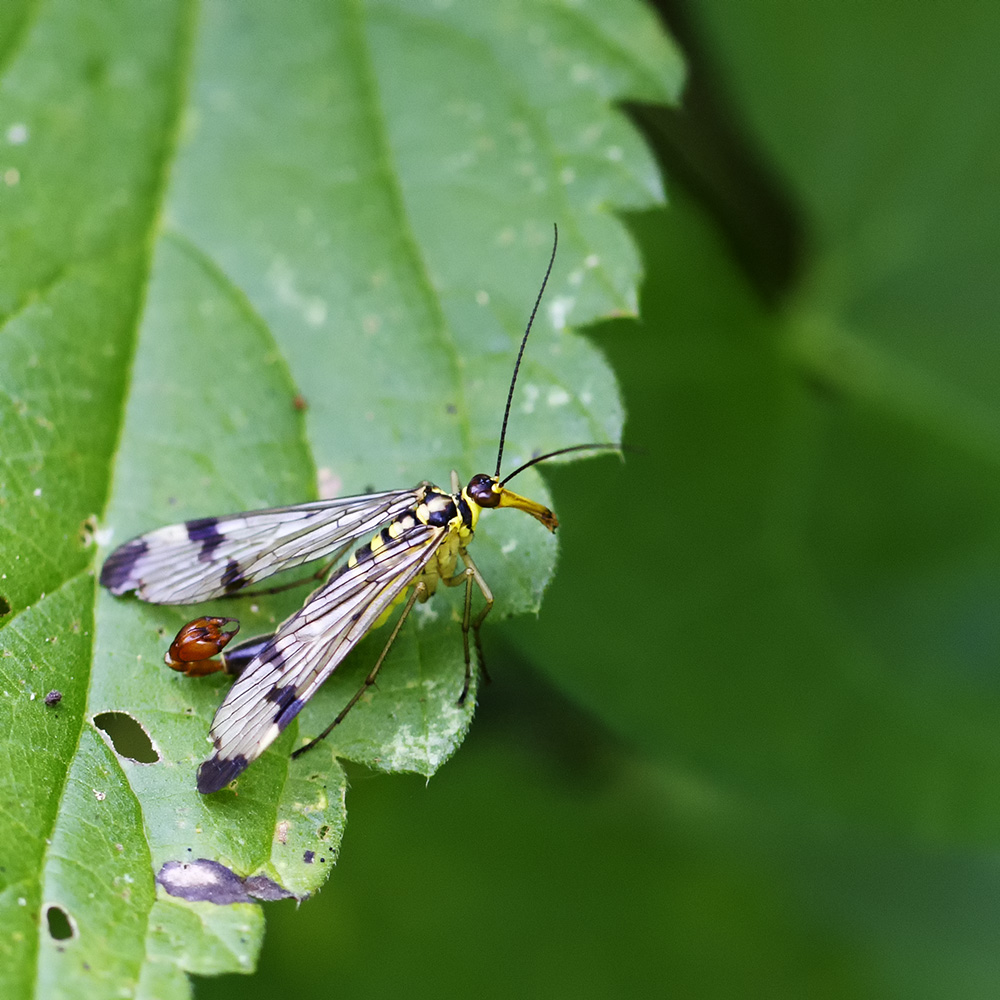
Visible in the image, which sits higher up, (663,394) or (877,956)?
(663,394)

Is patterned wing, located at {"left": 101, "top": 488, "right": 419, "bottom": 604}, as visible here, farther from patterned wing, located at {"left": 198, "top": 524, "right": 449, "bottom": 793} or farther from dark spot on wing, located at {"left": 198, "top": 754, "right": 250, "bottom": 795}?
dark spot on wing, located at {"left": 198, "top": 754, "right": 250, "bottom": 795}

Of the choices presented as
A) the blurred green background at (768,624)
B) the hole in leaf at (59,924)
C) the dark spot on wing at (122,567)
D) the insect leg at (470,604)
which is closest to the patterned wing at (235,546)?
the dark spot on wing at (122,567)

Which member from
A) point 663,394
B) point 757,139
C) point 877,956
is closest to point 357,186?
point 663,394

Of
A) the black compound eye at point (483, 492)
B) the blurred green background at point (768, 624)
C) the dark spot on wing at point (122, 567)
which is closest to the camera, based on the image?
the dark spot on wing at point (122, 567)

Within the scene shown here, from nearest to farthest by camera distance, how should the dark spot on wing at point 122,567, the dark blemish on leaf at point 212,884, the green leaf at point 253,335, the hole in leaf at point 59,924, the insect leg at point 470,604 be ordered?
1. the hole in leaf at point 59,924
2. the dark blemish on leaf at point 212,884
3. the green leaf at point 253,335
4. the dark spot on wing at point 122,567
5. the insect leg at point 470,604

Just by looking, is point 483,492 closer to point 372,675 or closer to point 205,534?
point 372,675

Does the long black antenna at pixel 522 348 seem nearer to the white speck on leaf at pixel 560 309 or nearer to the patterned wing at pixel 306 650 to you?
the white speck on leaf at pixel 560 309

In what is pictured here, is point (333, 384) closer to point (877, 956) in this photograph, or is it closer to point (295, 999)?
point (295, 999)

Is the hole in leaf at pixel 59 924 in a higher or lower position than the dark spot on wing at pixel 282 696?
higher
